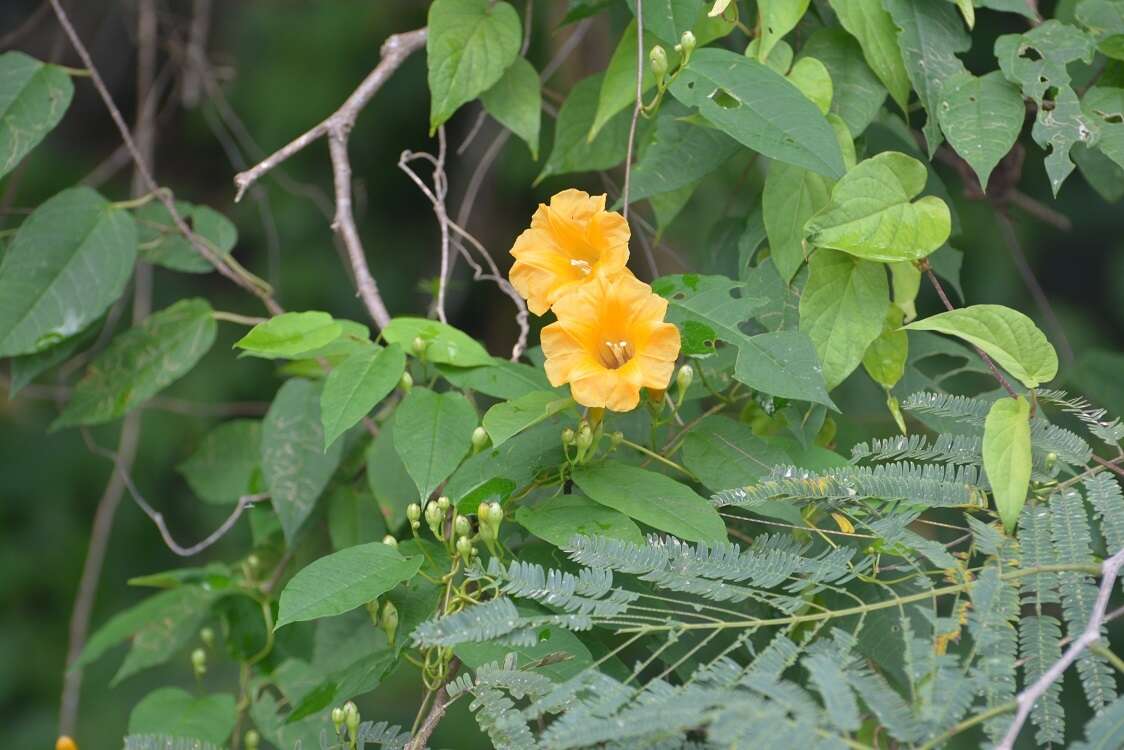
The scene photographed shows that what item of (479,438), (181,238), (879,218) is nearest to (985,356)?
(879,218)

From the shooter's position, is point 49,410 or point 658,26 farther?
point 49,410

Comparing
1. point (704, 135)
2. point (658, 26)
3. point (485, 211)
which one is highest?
point (658, 26)

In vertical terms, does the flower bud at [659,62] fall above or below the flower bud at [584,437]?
above

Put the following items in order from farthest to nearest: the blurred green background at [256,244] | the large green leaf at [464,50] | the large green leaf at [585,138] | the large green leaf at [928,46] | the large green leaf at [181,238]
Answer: the blurred green background at [256,244] < the large green leaf at [181,238] < the large green leaf at [585,138] < the large green leaf at [464,50] < the large green leaf at [928,46]

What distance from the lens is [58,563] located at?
3643 millimetres

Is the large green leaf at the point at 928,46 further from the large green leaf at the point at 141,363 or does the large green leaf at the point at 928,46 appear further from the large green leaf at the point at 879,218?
the large green leaf at the point at 141,363

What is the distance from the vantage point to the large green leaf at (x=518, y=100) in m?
1.64

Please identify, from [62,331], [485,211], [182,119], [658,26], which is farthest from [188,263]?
[182,119]

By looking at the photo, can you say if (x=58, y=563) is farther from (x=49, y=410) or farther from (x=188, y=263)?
(x=188, y=263)

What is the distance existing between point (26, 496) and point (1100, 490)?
3.45 m

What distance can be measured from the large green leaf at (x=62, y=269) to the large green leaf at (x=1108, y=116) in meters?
1.32

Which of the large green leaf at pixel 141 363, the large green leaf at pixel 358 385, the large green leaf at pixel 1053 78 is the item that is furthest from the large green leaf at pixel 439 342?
the large green leaf at pixel 1053 78

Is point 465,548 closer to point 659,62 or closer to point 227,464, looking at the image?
point 659,62

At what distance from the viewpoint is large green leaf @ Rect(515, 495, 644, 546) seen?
1149 millimetres
